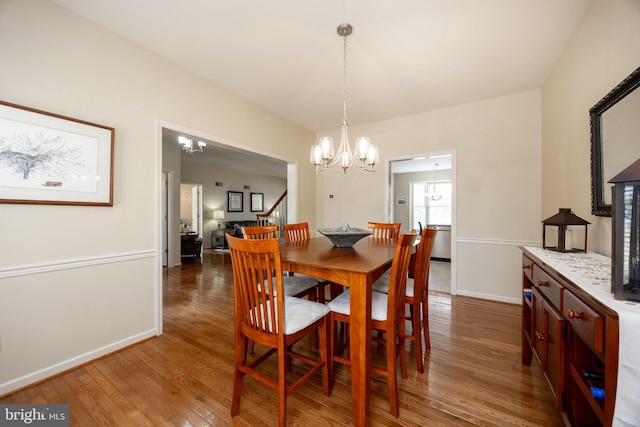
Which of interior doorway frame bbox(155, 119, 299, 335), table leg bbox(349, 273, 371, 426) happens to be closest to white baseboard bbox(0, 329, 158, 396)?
interior doorway frame bbox(155, 119, 299, 335)

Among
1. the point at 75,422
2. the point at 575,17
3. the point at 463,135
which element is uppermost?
the point at 575,17

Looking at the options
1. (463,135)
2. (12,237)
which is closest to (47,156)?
(12,237)

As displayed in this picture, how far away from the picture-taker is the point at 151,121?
2375 mm

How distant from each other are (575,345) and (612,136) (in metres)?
1.28

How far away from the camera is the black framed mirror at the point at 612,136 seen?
1.34 metres

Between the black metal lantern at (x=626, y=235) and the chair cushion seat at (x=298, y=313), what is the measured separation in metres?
1.22

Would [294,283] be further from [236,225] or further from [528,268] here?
[236,225]

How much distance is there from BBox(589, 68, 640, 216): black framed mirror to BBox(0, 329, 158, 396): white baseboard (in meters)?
3.57

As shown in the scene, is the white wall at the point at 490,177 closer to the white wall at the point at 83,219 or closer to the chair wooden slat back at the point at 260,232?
the chair wooden slat back at the point at 260,232

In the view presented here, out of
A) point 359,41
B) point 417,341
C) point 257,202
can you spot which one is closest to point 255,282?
point 417,341

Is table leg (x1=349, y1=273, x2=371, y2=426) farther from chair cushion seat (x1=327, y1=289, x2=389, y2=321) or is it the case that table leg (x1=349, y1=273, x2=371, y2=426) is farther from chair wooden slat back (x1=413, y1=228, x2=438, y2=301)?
chair wooden slat back (x1=413, y1=228, x2=438, y2=301)

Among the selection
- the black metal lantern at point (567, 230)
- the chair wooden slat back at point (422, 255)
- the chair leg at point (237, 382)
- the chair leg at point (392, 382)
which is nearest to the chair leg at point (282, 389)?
the chair leg at point (237, 382)

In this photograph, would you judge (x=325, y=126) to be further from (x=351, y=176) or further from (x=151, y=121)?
(x=151, y=121)

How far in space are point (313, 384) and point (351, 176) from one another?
10.9 feet
